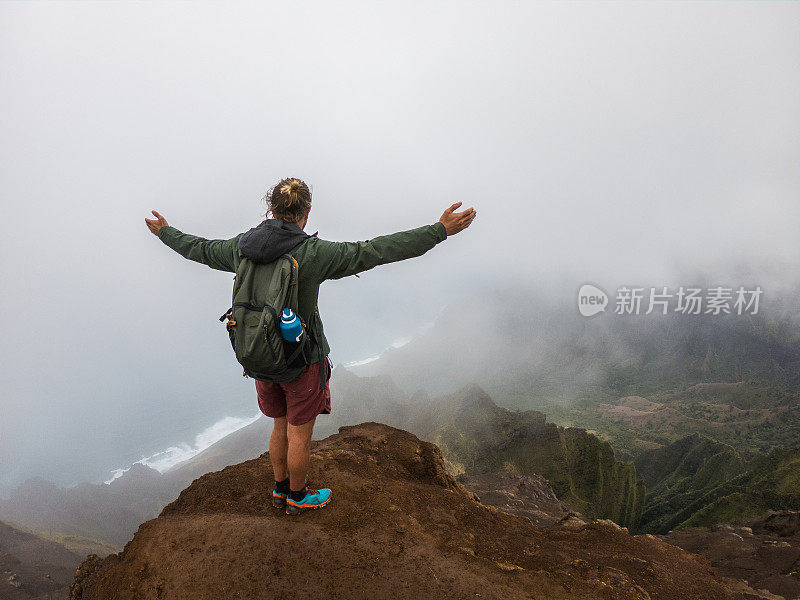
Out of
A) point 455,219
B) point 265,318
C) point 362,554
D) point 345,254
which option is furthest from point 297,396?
point 455,219

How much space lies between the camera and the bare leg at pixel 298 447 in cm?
419

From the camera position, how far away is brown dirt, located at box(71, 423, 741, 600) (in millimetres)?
3867

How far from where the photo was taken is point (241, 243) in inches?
143

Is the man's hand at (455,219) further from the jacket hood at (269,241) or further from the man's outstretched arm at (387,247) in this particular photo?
the jacket hood at (269,241)

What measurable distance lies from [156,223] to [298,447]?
3.36 metres

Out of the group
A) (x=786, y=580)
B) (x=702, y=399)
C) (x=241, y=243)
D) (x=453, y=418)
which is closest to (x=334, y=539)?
(x=241, y=243)

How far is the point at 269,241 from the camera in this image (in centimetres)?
354

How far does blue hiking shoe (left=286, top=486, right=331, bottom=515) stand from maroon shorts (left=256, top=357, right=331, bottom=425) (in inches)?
51.1

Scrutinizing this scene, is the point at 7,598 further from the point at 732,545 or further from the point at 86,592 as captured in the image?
the point at 732,545

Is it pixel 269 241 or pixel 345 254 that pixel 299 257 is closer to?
pixel 269 241

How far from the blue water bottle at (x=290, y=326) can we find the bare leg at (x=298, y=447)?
1197mm

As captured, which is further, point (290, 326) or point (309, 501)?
point (309, 501)

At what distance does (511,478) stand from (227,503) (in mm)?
25715

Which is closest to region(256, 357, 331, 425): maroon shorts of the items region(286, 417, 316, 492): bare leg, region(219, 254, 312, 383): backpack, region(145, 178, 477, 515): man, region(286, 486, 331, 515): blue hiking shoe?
region(145, 178, 477, 515): man
